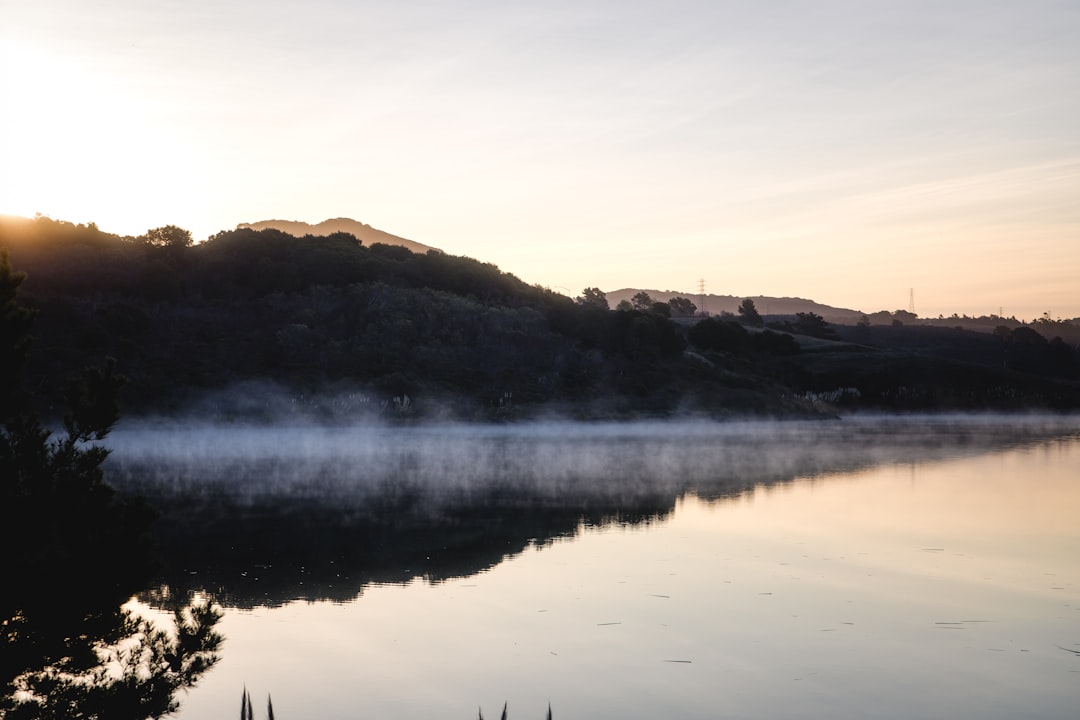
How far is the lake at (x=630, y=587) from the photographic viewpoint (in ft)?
40.7

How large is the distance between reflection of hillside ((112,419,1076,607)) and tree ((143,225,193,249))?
106ft

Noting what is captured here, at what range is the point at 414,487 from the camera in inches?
1393

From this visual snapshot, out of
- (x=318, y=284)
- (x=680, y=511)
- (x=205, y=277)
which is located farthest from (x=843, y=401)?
(x=680, y=511)

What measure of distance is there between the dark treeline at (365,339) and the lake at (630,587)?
30.7m

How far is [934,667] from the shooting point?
1323cm

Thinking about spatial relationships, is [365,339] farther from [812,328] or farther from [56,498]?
[812,328]

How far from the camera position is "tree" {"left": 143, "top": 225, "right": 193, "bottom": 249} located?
9219 centimetres

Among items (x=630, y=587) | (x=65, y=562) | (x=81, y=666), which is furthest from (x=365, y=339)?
(x=65, y=562)

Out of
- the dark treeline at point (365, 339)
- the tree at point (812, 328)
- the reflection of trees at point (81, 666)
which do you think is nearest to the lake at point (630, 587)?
the reflection of trees at point (81, 666)

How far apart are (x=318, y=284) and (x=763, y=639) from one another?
82.0 metres

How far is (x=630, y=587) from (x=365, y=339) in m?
65.9

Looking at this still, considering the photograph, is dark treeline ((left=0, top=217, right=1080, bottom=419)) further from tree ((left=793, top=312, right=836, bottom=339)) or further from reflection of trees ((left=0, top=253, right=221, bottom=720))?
reflection of trees ((left=0, top=253, right=221, bottom=720))

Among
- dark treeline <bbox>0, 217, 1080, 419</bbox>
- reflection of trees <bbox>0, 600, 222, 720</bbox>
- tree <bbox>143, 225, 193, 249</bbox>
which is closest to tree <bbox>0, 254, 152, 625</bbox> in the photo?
reflection of trees <bbox>0, 600, 222, 720</bbox>

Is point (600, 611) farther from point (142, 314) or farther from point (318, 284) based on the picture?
point (318, 284)
